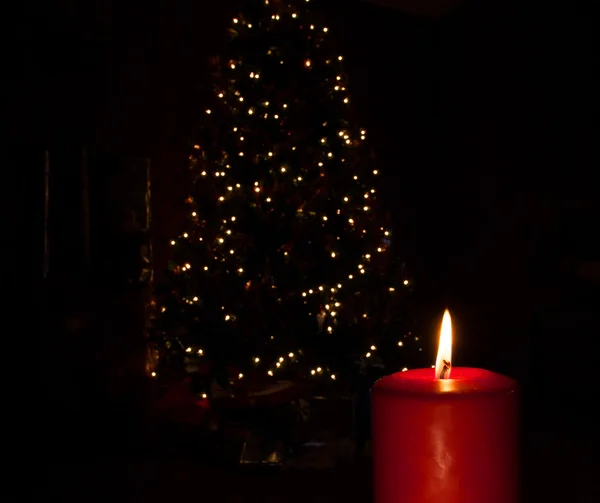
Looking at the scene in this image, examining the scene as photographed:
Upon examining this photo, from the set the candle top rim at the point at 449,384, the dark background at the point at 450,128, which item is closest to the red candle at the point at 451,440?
the candle top rim at the point at 449,384

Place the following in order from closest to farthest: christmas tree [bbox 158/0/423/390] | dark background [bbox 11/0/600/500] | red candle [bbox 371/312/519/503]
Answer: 1. red candle [bbox 371/312/519/503]
2. christmas tree [bbox 158/0/423/390]
3. dark background [bbox 11/0/600/500]

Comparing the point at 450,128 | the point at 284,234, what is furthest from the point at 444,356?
the point at 450,128

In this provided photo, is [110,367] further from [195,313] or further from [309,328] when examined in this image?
[309,328]

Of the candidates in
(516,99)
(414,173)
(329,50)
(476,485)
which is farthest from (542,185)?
(476,485)

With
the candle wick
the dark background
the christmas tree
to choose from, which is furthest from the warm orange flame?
the dark background

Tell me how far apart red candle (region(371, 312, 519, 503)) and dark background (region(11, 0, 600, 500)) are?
2448mm

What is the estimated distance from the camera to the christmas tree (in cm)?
227

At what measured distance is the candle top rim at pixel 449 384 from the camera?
62 cm

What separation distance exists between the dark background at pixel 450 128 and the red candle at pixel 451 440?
Answer: 2.45 metres

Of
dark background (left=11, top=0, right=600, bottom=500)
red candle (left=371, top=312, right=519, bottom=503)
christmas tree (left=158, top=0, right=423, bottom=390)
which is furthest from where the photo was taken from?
dark background (left=11, top=0, right=600, bottom=500)

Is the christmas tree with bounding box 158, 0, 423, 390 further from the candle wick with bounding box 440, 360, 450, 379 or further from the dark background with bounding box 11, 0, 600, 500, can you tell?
the candle wick with bounding box 440, 360, 450, 379

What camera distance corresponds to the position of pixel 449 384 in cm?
64

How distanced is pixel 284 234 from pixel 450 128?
2.44 metres

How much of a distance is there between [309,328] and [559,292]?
1.92 metres
